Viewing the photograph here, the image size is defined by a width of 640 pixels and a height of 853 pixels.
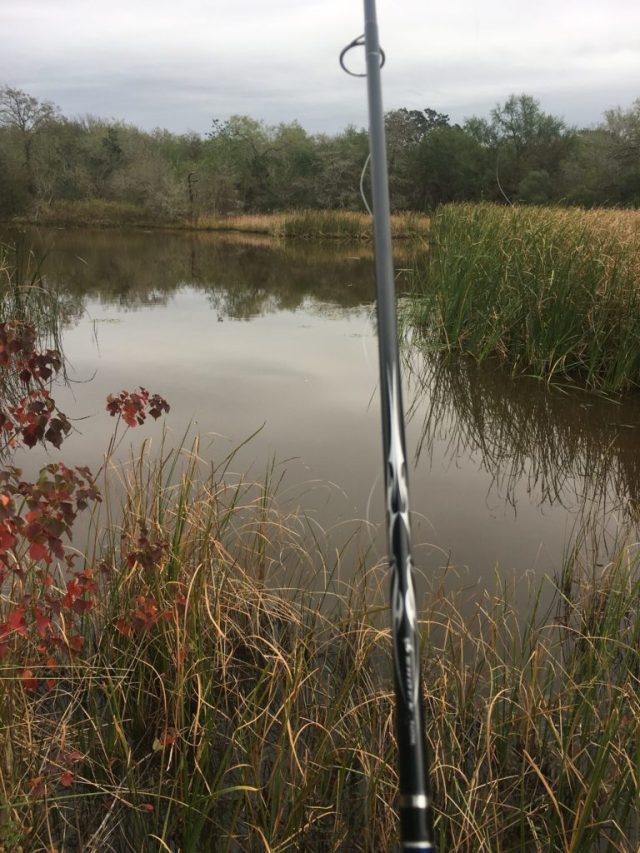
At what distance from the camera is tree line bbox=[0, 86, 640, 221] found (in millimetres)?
26375

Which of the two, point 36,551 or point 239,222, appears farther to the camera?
point 239,222

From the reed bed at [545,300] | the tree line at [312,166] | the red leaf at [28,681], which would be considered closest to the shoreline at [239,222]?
the tree line at [312,166]

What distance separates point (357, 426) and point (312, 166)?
116ft

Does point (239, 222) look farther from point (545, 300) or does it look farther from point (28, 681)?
point (28, 681)

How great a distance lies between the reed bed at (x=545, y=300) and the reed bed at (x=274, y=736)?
373cm

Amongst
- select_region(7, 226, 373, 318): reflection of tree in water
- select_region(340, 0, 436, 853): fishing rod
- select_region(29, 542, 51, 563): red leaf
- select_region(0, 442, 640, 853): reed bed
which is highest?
select_region(7, 226, 373, 318): reflection of tree in water

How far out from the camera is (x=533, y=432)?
508 cm

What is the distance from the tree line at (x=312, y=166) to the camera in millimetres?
26375

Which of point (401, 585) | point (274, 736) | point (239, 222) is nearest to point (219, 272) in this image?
point (274, 736)

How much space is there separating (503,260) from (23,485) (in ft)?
18.9

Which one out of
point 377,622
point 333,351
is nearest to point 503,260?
point 333,351

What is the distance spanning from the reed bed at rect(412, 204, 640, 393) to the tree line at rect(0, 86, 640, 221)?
62.8 feet

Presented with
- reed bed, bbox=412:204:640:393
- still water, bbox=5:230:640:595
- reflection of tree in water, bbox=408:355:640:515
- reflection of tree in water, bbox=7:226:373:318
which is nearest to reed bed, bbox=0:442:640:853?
still water, bbox=5:230:640:595

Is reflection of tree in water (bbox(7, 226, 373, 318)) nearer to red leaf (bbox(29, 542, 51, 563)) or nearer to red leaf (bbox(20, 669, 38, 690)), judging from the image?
red leaf (bbox(20, 669, 38, 690))
